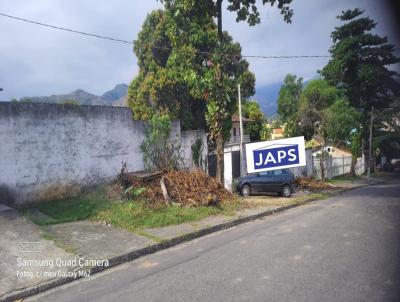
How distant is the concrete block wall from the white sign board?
18.1ft

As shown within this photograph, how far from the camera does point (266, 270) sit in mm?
5801

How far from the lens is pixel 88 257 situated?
269 inches

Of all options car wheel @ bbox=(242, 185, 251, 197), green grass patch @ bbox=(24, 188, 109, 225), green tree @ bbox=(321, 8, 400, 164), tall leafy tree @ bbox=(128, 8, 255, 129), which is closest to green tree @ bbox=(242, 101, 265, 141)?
green tree @ bbox=(321, 8, 400, 164)

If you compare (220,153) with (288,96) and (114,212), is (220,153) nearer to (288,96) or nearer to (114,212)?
(114,212)

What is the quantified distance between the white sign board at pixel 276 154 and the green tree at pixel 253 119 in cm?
2588

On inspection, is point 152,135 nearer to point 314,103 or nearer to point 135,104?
point 135,104

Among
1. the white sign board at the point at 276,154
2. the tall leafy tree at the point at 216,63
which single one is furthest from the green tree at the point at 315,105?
the tall leafy tree at the point at 216,63

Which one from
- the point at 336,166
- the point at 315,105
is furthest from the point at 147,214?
the point at 315,105

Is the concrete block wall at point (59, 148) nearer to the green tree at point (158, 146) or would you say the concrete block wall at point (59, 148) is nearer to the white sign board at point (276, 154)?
the green tree at point (158, 146)

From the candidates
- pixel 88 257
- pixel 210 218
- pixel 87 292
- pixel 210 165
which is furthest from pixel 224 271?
pixel 210 165

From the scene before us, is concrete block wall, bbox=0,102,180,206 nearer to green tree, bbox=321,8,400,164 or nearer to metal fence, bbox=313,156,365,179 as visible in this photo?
metal fence, bbox=313,156,365,179

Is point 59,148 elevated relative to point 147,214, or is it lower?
elevated

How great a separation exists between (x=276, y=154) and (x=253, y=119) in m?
27.4

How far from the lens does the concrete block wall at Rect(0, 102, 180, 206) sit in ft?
32.2
